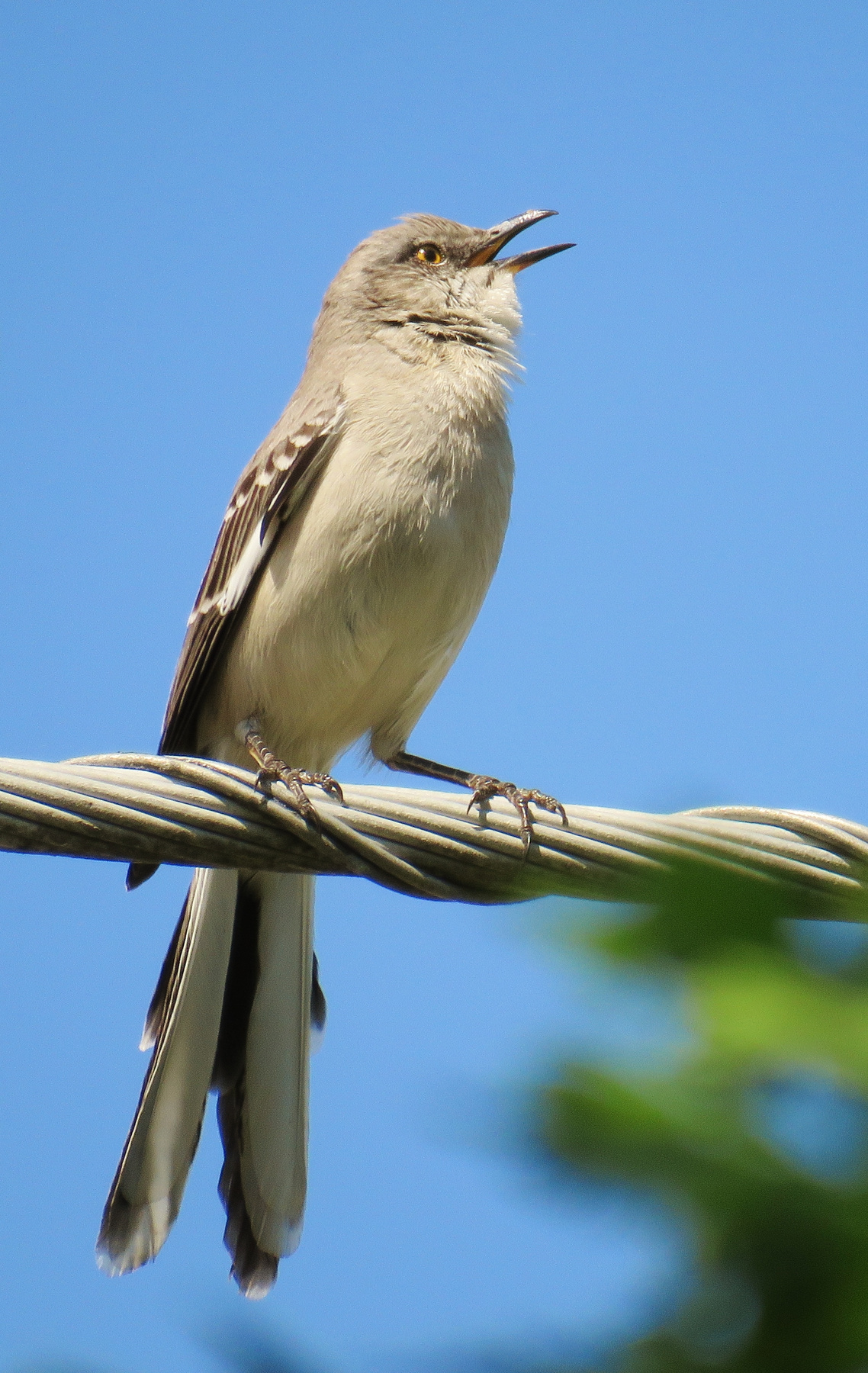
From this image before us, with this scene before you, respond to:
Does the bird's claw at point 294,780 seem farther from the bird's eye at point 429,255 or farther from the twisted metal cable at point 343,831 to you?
the bird's eye at point 429,255

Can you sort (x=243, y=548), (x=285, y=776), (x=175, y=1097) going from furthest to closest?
(x=243, y=548), (x=175, y=1097), (x=285, y=776)

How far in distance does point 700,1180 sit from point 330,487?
3932mm

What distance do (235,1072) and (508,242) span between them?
12.8 ft

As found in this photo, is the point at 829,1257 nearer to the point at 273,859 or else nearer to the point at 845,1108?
the point at 845,1108

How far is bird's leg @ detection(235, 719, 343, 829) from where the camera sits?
8.52 feet

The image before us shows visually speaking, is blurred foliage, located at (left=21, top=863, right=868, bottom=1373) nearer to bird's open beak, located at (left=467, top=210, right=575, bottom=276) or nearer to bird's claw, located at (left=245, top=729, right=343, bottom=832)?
bird's claw, located at (left=245, top=729, right=343, bottom=832)

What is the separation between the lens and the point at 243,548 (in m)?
4.66

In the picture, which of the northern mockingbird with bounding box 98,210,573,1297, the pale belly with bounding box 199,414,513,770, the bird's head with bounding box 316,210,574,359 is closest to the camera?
the northern mockingbird with bounding box 98,210,573,1297

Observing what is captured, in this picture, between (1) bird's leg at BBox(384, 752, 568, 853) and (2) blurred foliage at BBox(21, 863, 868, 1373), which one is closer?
(2) blurred foliage at BBox(21, 863, 868, 1373)

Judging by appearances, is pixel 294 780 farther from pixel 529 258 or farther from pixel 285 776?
pixel 529 258

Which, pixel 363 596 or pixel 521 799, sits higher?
pixel 363 596

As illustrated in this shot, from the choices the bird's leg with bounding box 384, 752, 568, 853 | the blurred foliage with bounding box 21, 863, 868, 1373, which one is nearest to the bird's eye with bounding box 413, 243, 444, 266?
the bird's leg with bounding box 384, 752, 568, 853

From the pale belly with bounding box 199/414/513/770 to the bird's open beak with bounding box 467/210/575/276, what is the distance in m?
1.44

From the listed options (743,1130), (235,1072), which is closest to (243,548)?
(235,1072)
